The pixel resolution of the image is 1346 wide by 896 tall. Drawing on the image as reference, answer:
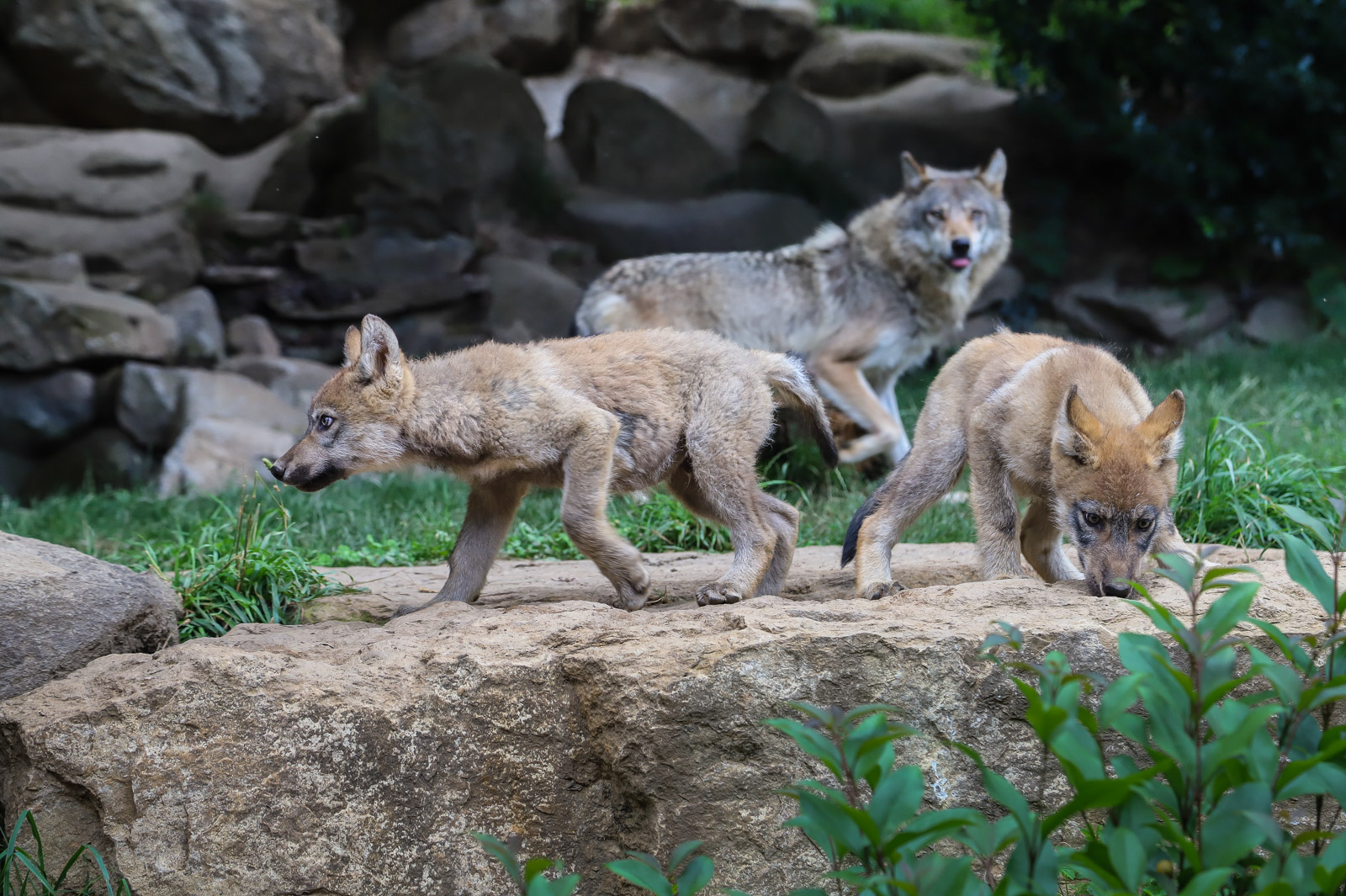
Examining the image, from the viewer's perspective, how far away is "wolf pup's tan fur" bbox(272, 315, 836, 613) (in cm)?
450

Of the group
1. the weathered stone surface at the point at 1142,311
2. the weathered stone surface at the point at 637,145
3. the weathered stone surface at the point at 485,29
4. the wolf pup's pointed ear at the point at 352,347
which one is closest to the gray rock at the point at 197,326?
the weathered stone surface at the point at 637,145

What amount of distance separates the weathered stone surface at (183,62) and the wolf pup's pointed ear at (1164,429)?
13.9 m

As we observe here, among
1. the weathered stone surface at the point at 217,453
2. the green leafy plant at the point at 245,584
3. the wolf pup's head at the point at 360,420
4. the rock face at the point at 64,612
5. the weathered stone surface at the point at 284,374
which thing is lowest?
the weathered stone surface at the point at 284,374

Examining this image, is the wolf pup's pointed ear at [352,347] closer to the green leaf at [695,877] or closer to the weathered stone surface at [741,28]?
the green leaf at [695,877]

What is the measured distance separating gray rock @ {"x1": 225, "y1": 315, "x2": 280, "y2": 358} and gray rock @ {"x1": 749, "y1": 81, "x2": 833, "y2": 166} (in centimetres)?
708

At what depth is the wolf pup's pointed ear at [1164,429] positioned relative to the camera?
4105 millimetres

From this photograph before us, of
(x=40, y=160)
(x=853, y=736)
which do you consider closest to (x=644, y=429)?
(x=853, y=736)

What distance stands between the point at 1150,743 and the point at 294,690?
249 cm

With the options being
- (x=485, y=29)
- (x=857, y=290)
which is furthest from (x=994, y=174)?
(x=485, y=29)

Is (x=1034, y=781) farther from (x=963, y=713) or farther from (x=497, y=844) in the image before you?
(x=497, y=844)

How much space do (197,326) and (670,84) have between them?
849cm

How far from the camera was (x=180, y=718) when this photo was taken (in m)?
3.36

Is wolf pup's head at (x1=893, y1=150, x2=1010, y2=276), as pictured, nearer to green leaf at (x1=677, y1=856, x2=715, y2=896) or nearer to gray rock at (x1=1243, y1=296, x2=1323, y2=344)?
gray rock at (x1=1243, y1=296, x2=1323, y2=344)

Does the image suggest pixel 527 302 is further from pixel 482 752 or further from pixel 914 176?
pixel 482 752
